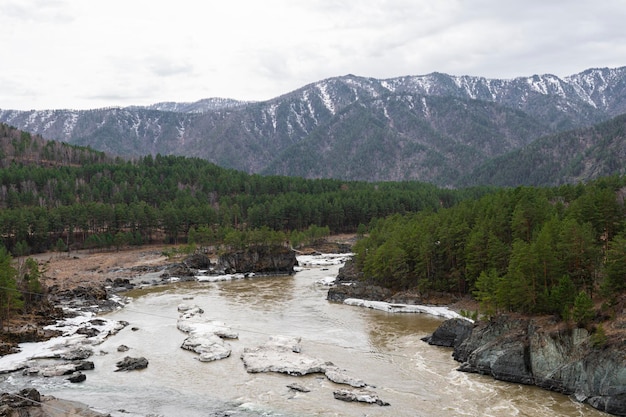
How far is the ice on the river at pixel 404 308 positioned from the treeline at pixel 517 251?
14.4 feet

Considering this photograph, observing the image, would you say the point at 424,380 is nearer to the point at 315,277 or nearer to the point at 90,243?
the point at 315,277

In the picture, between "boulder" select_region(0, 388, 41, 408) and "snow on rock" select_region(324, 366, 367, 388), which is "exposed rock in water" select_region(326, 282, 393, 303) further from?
"boulder" select_region(0, 388, 41, 408)

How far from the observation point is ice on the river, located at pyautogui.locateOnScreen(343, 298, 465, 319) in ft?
227

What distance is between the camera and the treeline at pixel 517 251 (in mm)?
49938

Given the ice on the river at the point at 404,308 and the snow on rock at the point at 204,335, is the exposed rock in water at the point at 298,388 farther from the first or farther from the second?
the ice on the river at the point at 404,308

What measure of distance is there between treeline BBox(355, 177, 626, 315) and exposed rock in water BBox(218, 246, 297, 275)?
1948 cm

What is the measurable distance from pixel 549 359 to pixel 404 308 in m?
29.2

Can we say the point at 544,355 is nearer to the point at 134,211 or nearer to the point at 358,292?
the point at 358,292

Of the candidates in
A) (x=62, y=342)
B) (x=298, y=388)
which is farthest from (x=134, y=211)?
(x=298, y=388)

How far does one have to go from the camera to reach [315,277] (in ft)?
343

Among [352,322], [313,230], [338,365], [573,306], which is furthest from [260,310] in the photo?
[313,230]

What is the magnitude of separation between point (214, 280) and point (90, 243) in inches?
2107

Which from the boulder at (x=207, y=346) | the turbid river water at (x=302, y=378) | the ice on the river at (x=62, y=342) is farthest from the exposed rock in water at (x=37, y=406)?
the boulder at (x=207, y=346)

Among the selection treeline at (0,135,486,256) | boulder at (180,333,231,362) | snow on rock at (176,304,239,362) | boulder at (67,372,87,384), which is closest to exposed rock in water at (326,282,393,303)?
snow on rock at (176,304,239,362)
